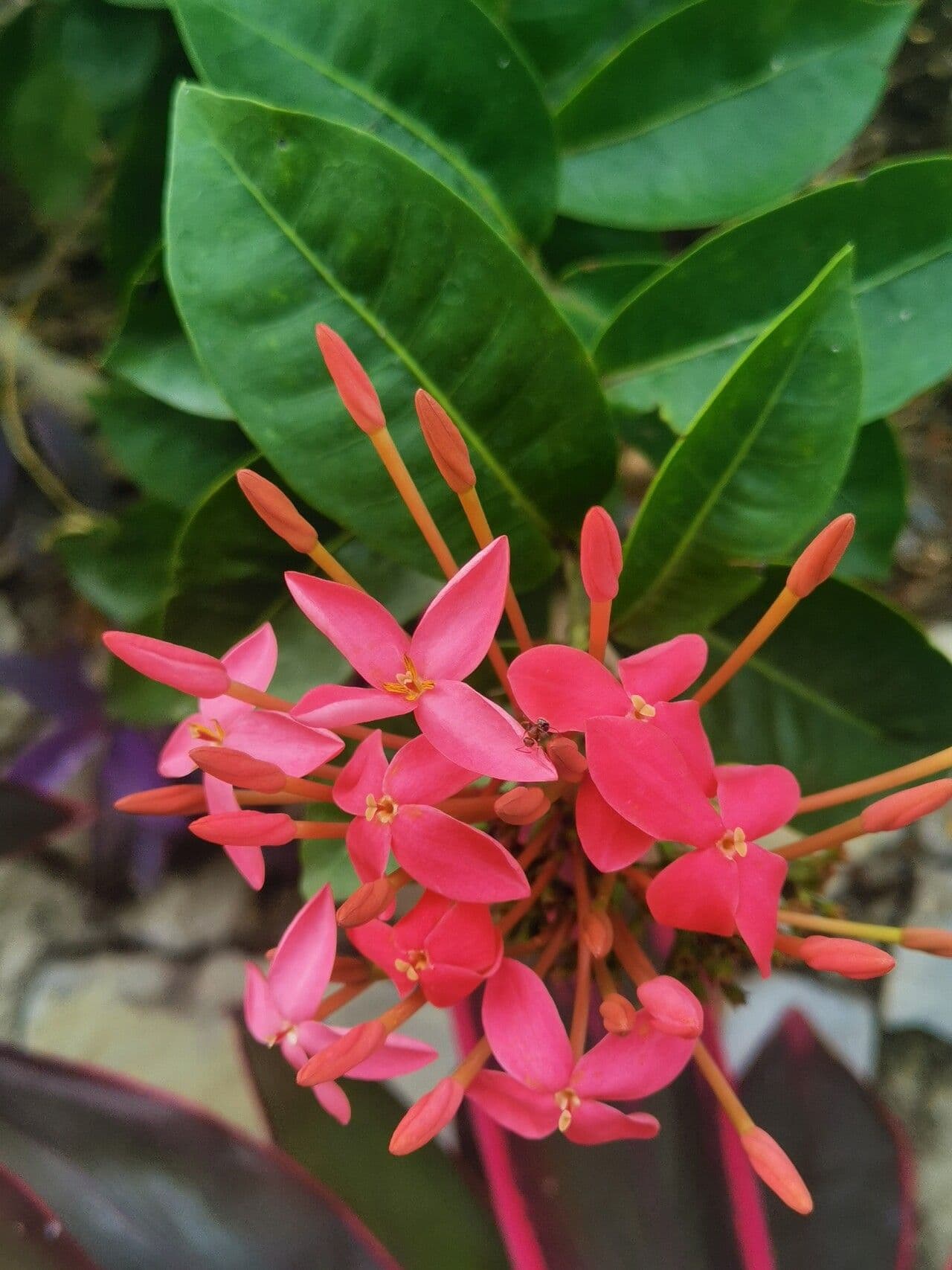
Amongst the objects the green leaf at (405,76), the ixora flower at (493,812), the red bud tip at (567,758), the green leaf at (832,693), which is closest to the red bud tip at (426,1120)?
the ixora flower at (493,812)

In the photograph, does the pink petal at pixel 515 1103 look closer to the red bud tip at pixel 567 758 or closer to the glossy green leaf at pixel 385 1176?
the red bud tip at pixel 567 758

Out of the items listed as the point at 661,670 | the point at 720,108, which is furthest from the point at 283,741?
the point at 720,108

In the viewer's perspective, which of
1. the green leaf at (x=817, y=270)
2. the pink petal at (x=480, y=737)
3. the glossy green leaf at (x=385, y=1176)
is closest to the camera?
the pink petal at (x=480, y=737)

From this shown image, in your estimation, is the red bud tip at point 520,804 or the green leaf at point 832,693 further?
the green leaf at point 832,693

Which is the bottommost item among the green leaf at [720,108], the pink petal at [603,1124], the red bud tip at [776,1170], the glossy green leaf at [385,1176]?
the glossy green leaf at [385,1176]

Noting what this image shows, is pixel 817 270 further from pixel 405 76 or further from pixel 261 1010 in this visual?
pixel 261 1010

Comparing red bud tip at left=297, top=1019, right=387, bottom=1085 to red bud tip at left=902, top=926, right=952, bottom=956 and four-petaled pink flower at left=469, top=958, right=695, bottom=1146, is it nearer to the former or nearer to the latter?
four-petaled pink flower at left=469, top=958, right=695, bottom=1146

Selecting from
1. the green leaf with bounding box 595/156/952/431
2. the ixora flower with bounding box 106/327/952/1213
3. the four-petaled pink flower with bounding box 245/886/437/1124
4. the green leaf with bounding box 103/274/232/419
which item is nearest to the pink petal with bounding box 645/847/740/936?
the ixora flower with bounding box 106/327/952/1213

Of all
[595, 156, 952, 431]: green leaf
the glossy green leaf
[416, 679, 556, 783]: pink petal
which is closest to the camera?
[416, 679, 556, 783]: pink petal
